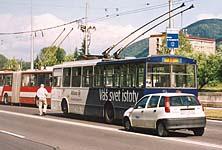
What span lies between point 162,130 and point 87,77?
8.94m

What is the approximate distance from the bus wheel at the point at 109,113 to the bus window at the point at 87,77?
6.18 feet

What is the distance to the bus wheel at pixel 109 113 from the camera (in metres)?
22.6

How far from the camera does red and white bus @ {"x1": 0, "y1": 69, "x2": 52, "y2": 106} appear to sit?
3706cm

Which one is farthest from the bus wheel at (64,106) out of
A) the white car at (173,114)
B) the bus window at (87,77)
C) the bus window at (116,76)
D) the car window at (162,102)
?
the car window at (162,102)

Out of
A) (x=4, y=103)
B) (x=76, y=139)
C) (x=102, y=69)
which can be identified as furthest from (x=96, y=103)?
(x=4, y=103)

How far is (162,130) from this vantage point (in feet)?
54.1

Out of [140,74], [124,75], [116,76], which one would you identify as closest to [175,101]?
[140,74]

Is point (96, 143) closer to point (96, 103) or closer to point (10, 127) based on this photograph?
point (10, 127)

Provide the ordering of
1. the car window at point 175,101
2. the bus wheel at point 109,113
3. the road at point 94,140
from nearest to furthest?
the road at point 94,140, the car window at point 175,101, the bus wheel at point 109,113

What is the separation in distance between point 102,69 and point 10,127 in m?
5.28

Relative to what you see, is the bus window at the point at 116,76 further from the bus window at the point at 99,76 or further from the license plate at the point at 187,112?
the license plate at the point at 187,112

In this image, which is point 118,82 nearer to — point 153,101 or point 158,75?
A: point 158,75

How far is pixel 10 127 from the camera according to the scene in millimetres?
20500

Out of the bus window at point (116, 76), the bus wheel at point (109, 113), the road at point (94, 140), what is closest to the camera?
the road at point (94, 140)
